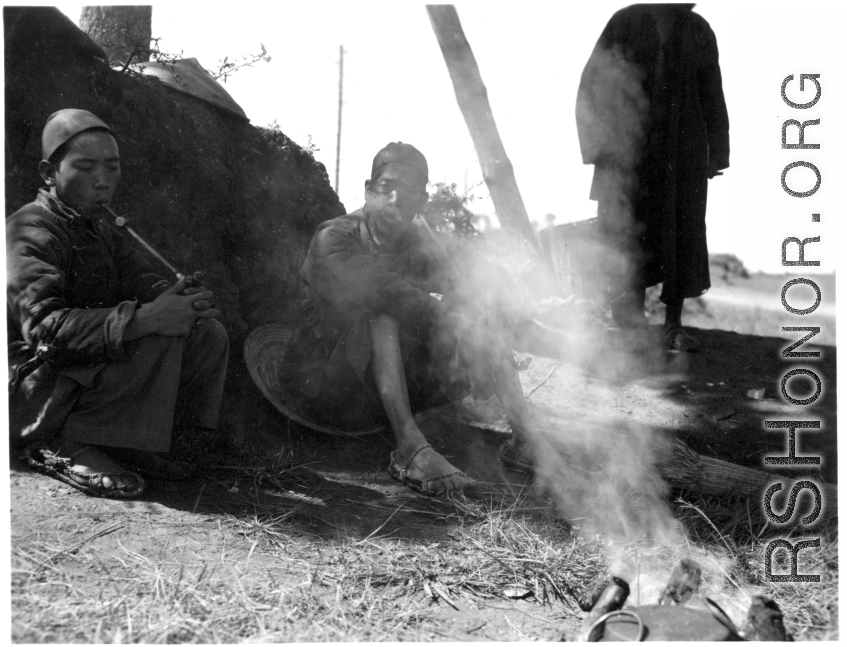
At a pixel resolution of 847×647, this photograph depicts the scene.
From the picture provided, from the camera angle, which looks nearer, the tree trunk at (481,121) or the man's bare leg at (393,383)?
the man's bare leg at (393,383)

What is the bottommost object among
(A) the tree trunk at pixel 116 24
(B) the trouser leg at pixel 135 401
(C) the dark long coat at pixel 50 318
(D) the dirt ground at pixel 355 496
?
(D) the dirt ground at pixel 355 496

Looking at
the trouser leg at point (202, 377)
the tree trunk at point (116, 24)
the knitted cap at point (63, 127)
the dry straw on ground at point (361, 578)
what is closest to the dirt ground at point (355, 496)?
the dry straw on ground at point (361, 578)

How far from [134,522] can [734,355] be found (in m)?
4.10

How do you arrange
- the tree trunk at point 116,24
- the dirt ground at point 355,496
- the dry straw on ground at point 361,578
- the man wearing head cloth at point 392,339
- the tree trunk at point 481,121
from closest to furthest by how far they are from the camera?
1. the dry straw on ground at point 361,578
2. the dirt ground at point 355,496
3. the man wearing head cloth at point 392,339
4. the tree trunk at point 481,121
5. the tree trunk at point 116,24

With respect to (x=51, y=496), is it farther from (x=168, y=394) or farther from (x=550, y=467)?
(x=550, y=467)

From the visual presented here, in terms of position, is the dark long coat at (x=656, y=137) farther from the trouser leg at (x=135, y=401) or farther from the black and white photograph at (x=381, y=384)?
the trouser leg at (x=135, y=401)

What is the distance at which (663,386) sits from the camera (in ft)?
15.7

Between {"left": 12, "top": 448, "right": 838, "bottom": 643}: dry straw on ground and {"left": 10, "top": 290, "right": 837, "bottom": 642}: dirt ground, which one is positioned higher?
{"left": 10, "top": 290, "right": 837, "bottom": 642}: dirt ground

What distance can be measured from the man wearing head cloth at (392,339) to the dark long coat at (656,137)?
1.55 meters

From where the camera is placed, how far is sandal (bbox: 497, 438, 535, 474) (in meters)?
3.57

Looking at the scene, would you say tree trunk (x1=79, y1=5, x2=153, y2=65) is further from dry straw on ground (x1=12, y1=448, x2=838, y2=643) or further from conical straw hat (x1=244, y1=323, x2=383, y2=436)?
dry straw on ground (x1=12, y1=448, x2=838, y2=643)

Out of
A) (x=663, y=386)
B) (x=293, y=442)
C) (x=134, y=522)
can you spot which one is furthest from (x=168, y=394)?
(x=663, y=386)

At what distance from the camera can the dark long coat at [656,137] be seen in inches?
174

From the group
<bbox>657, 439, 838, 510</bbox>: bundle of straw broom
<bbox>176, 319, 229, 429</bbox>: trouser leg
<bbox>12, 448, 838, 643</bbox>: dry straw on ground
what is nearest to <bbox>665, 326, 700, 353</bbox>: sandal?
<bbox>657, 439, 838, 510</bbox>: bundle of straw broom
